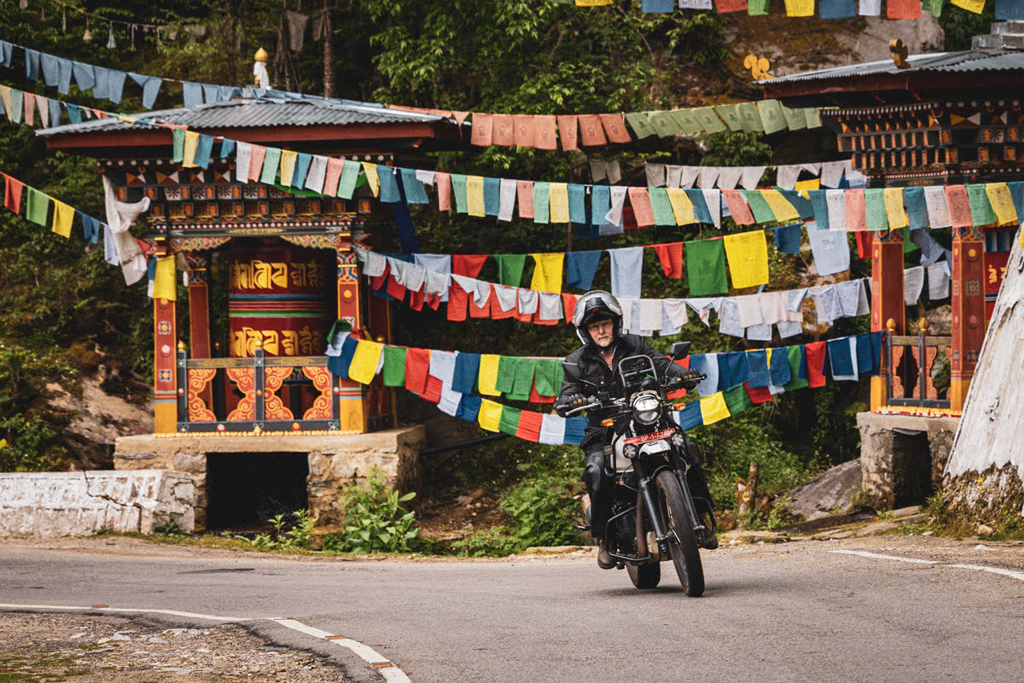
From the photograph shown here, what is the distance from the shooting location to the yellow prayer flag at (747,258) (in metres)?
16.5

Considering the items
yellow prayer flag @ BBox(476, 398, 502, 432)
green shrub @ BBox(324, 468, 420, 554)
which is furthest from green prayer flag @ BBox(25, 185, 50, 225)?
yellow prayer flag @ BBox(476, 398, 502, 432)

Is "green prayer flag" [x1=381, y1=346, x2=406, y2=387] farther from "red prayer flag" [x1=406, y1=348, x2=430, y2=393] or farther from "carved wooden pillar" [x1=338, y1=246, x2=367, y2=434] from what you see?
"carved wooden pillar" [x1=338, y1=246, x2=367, y2=434]

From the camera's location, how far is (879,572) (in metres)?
9.08

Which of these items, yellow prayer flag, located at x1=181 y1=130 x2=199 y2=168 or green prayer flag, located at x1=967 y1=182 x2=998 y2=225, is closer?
green prayer flag, located at x1=967 y1=182 x2=998 y2=225

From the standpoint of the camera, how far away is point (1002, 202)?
1386 centimetres

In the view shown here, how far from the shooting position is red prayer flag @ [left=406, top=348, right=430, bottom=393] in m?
17.9

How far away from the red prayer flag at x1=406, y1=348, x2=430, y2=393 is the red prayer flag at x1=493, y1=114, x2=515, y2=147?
3.60 meters

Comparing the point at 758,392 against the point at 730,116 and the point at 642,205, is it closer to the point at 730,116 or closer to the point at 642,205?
the point at 642,205

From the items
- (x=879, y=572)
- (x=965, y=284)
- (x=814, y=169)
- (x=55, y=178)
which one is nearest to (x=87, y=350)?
(x=55, y=178)

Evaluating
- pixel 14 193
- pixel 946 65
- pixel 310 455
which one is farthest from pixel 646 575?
pixel 14 193

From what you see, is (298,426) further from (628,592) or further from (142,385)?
(628,592)

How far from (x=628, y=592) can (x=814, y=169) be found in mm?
12167

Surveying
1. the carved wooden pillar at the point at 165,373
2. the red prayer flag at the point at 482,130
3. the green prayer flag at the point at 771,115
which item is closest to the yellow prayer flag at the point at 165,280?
the carved wooden pillar at the point at 165,373

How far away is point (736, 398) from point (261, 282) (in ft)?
24.0
